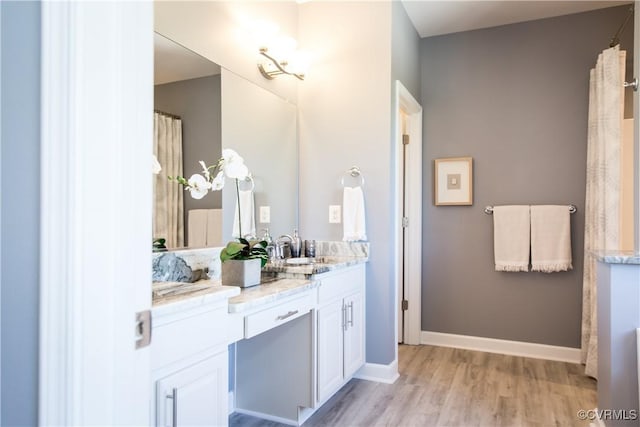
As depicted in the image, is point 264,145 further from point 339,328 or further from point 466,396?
point 466,396

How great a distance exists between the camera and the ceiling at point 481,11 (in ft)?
10.2

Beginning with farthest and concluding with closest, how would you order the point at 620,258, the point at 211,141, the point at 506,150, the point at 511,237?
1. the point at 506,150
2. the point at 511,237
3. the point at 211,141
4. the point at 620,258

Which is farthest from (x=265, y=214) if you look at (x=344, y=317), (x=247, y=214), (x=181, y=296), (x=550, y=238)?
(x=550, y=238)

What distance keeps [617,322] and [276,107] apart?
2.28 m

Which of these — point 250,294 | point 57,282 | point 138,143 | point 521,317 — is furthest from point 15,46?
point 521,317

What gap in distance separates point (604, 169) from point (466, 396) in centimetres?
171

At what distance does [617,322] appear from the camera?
187 cm

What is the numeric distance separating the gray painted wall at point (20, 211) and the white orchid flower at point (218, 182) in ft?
4.63

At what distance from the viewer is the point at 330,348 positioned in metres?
2.38

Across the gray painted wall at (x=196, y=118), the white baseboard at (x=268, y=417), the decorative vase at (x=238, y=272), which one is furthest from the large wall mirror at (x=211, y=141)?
the white baseboard at (x=268, y=417)

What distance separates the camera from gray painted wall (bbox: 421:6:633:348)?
325 cm

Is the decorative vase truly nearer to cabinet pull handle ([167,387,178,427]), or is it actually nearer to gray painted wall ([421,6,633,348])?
cabinet pull handle ([167,387,178,427])

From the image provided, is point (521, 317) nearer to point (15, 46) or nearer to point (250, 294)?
point (250, 294)

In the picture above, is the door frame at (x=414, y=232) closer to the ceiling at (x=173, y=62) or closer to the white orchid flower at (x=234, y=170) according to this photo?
the white orchid flower at (x=234, y=170)
